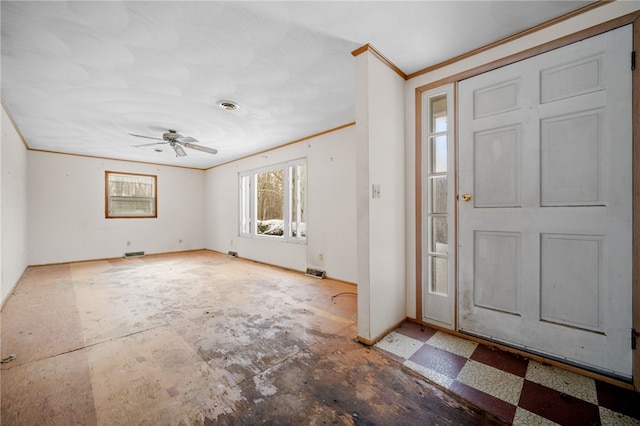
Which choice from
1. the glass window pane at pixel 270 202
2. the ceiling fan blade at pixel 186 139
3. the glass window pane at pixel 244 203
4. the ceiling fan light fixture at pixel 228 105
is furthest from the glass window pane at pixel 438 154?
the glass window pane at pixel 244 203

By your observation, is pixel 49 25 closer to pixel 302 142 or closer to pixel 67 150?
pixel 302 142

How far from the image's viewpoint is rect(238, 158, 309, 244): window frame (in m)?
5.10

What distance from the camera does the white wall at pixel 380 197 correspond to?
2.15 meters

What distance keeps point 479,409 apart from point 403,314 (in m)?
1.11

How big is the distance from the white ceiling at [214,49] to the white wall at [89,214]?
108 inches

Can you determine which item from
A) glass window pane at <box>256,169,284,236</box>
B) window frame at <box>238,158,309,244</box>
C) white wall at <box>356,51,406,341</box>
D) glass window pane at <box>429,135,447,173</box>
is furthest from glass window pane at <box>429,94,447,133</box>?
glass window pane at <box>256,169,284,236</box>

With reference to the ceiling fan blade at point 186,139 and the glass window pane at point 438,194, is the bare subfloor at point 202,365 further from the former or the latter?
the ceiling fan blade at point 186,139

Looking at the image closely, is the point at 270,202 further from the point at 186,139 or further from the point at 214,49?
the point at 214,49

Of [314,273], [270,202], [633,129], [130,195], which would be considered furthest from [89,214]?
[633,129]

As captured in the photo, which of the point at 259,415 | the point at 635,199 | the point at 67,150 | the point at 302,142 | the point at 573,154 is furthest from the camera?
the point at 67,150

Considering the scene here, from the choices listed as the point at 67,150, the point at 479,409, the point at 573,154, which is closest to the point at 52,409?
the point at 479,409

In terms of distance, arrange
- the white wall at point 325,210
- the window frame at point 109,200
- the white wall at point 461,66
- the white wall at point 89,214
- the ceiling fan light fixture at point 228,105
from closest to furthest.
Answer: the white wall at point 461,66 < the ceiling fan light fixture at point 228,105 < the white wall at point 325,210 < the white wall at point 89,214 < the window frame at point 109,200

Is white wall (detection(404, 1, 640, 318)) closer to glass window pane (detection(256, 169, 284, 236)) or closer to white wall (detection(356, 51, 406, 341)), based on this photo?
white wall (detection(356, 51, 406, 341))

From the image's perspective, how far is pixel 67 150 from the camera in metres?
5.50
